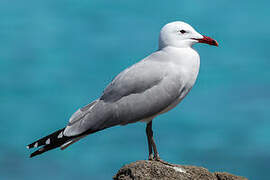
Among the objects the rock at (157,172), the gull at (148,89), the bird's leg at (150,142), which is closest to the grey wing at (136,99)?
the gull at (148,89)

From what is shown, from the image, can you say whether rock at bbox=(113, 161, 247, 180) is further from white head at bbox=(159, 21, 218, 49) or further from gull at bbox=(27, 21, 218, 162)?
white head at bbox=(159, 21, 218, 49)

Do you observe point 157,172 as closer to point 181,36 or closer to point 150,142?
point 150,142

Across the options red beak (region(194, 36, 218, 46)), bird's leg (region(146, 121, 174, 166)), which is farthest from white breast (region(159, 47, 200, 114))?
bird's leg (region(146, 121, 174, 166))

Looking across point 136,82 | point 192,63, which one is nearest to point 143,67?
point 136,82

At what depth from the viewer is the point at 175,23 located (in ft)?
36.3

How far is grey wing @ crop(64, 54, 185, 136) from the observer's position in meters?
10.7

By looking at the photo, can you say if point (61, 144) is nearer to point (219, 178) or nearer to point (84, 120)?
point (84, 120)

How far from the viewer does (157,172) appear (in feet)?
35.1

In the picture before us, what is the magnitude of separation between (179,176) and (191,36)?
117 inches

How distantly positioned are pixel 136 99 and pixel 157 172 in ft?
5.13

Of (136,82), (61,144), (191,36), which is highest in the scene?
(191,36)

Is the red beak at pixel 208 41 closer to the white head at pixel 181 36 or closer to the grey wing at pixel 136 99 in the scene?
the white head at pixel 181 36

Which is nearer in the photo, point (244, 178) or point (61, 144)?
point (61, 144)

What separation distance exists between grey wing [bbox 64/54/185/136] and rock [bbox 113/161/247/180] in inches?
38.4
